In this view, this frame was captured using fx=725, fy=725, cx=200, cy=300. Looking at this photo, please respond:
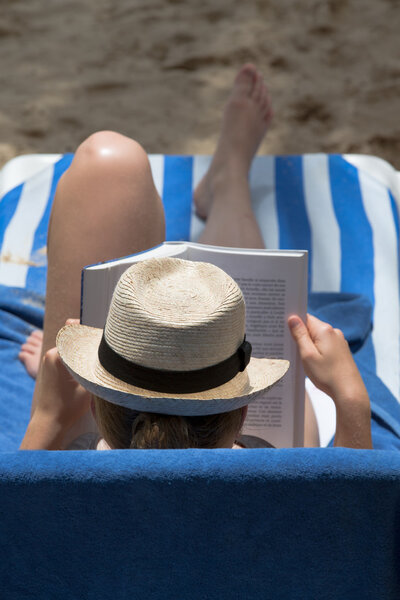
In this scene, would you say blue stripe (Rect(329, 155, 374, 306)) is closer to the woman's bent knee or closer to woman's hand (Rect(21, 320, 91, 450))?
the woman's bent knee

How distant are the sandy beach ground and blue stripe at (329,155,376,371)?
830 millimetres

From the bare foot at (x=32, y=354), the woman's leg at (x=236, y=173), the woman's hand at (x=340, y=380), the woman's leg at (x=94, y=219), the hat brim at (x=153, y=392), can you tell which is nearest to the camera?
the hat brim at (x=153, y=392)

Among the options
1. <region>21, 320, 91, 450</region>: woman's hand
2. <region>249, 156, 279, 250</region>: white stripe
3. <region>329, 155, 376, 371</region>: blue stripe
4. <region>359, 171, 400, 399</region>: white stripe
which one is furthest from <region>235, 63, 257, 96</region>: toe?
<region>21, 320, 91, 450</region>: woman's hand

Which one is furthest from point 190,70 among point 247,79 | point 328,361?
point 328,361

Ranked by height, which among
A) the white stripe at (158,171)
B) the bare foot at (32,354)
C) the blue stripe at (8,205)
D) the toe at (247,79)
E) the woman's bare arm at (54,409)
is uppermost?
the toe at (247,79)

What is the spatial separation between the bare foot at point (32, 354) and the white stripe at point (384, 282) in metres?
0.73

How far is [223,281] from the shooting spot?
0.88m

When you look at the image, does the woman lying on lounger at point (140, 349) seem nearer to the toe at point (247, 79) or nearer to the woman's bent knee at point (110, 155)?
the woman's bent knee at point (110, 155)

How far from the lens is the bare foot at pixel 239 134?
6.57 ft

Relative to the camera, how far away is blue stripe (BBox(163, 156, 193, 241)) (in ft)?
6.56

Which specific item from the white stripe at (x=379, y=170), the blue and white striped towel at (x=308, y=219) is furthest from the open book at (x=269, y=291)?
the white stripe at (x=379, y=170)

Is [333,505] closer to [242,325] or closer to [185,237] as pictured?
[242,325]

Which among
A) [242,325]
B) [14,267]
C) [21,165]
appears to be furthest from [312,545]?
[21,165]

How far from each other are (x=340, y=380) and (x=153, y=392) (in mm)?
316
